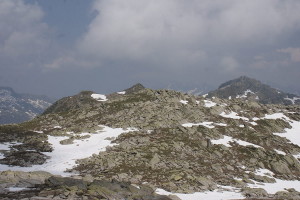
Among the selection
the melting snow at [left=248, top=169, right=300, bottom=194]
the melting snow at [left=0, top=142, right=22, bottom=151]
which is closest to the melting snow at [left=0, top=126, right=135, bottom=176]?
the melting snow at [left=0, top=142, right=22, bottom=151]

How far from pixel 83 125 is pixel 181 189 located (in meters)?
53.3

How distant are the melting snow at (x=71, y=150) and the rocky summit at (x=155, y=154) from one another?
218mm

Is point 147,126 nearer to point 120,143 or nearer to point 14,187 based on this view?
point 120,143

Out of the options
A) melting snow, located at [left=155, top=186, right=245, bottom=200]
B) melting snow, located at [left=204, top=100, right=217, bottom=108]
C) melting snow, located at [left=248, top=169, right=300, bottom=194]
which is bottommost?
melting snow, located at [left=155, top=186, right=245, bottom=200]

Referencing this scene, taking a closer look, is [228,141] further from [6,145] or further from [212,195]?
[6,145]

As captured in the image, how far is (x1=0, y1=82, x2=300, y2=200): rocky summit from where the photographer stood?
39344mm

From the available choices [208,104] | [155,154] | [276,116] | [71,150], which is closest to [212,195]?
[155,154]

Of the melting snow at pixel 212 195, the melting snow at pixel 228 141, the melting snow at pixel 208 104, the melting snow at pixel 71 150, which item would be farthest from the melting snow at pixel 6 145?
the melting snow at pixel 208 104

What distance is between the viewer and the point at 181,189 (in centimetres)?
4525

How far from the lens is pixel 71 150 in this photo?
69.4 m

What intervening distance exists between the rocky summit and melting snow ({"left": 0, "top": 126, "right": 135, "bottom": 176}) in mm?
218

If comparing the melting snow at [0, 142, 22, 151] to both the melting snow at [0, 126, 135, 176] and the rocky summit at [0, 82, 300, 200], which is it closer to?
the rocky summit at [0, 82, 300, 200]

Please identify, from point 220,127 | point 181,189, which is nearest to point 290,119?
point 220,127

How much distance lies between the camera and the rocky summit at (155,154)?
39.3 meters
